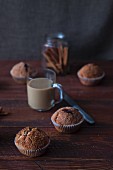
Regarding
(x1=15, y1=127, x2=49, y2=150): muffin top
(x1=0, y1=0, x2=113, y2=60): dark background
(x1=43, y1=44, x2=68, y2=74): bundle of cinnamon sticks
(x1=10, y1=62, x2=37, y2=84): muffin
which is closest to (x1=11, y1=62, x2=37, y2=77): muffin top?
(x1=10, y1=62, x2=37, y2=84): muffin

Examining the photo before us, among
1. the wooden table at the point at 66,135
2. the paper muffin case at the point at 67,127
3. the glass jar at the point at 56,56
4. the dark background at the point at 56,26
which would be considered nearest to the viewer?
the wooden table at the point at 66,135

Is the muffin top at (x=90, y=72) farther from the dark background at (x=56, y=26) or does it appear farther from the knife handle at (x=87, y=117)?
the dark background at (x=56, y=26)

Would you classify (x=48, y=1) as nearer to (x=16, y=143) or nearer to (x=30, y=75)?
(x=30, y=75)

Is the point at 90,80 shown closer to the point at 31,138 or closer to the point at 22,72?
the point at 22,72

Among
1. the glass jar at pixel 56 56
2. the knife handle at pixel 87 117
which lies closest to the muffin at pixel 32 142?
the knife handle at pixel 87 117

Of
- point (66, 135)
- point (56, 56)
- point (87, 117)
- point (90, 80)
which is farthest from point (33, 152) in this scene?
point (56, 56)

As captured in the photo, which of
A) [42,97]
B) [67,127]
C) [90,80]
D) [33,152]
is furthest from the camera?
[90,80]
